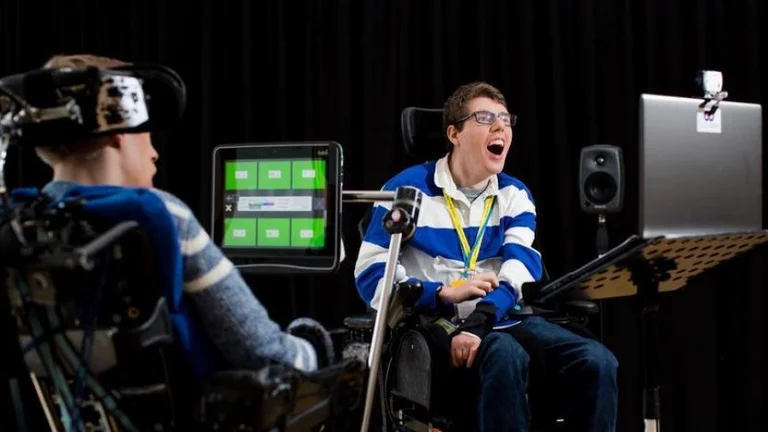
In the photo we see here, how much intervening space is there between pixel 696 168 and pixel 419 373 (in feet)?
3.02

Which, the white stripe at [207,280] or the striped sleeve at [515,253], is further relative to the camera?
the striped sleeve at [515,253]

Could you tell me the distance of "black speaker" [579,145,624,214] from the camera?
9.06 feet

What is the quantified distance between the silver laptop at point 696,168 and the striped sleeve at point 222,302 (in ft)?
3.02

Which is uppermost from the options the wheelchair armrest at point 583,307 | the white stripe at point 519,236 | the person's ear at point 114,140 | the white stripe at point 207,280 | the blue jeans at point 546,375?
the person's ear at point 114,140

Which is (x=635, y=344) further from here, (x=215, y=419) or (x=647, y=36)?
(x=215, y=419)

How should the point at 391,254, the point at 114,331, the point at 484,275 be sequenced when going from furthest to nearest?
the point at 484,275
the point at 391,254
the point at 114,331

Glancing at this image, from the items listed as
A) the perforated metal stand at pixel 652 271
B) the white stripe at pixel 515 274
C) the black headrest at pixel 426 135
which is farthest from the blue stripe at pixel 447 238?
the perforated metal stand at pixel 652 271

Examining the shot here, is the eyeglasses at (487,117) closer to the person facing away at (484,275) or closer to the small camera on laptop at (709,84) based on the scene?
the person facing away at (484,275)

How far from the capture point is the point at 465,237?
2.75 meters

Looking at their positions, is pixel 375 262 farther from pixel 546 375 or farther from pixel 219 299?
pixel 219 299

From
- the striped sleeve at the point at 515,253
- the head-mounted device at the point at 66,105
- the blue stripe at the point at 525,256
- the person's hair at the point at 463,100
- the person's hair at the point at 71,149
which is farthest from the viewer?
the person's hair at the point at 463,100

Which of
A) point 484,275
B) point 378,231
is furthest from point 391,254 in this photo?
point 378,231

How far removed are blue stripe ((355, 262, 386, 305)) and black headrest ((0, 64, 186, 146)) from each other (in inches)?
50.2

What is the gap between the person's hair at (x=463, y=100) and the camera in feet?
9.49
